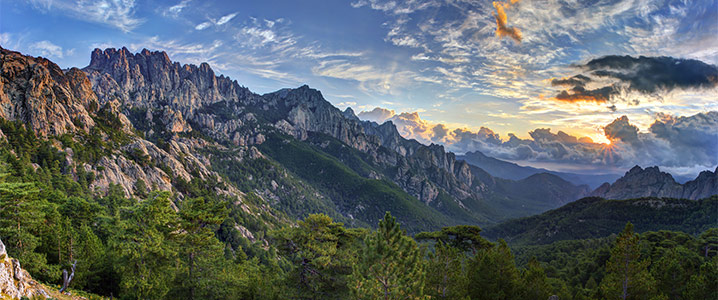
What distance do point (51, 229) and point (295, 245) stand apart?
3012 centimetres

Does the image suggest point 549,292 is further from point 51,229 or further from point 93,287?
point 51,229

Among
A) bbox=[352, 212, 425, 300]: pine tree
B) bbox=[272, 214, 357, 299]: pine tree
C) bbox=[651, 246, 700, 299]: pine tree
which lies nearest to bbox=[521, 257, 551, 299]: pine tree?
bbox=[651, 246, 700, 299]: pine tree

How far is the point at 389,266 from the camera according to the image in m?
22.9

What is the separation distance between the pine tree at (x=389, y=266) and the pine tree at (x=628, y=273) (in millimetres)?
26559

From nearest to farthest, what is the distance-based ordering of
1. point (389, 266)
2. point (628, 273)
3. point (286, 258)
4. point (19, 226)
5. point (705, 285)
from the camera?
point (389, 266) < point (19, 226) < point (705, 285) < point (628, 273) < point (286, 258)

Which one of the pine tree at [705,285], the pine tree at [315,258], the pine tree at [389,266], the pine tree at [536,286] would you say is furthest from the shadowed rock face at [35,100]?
the pine tree at [705,285]

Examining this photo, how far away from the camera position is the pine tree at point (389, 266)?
22594mm

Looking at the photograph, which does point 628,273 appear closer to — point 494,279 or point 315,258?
point 494,279

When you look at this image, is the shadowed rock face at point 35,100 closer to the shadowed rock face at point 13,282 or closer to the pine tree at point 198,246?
the pine tree at point 198,246

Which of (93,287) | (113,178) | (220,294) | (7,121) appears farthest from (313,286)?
(7,121)

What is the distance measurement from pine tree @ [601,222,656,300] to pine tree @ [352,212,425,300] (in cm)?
2656

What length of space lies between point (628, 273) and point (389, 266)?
3013 cm

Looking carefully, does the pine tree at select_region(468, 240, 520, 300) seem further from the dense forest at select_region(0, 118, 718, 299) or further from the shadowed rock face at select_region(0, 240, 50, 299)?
the shadowed rock face at select_region(0, 240, 50, 299)

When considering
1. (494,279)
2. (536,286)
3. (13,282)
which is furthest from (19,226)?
(536,286)
